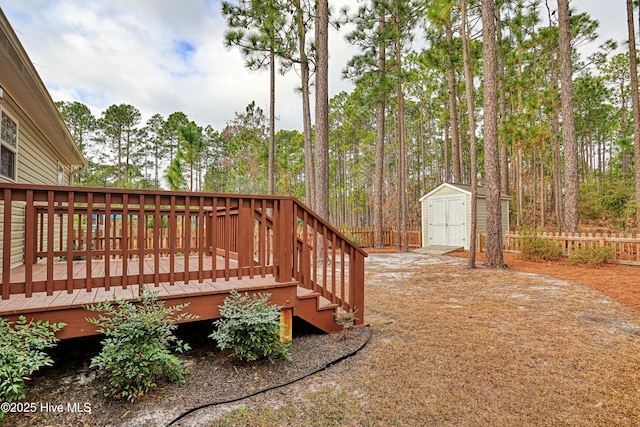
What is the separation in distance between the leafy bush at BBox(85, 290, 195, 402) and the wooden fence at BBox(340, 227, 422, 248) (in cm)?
1269

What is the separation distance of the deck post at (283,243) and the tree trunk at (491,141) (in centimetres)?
701

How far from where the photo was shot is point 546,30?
13492mm

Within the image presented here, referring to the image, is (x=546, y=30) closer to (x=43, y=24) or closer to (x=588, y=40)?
(x=588, y=40)

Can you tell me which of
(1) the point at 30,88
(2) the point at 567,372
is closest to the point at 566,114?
(2) the point at 567,372

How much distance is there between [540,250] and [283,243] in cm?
947

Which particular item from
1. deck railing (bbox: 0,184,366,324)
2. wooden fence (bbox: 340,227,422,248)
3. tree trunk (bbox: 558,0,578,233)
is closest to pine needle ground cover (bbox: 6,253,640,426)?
deck railing (bbox: 0,184,366,324)

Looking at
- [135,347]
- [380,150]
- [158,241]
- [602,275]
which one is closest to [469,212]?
[380,150]

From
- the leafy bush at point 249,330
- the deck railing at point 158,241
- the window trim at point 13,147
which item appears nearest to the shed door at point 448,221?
the deck railing at point 158,241

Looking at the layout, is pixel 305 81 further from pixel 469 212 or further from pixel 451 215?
pixel 469 212

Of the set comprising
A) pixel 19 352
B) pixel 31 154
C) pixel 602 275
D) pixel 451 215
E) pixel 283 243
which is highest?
pixel 31 154

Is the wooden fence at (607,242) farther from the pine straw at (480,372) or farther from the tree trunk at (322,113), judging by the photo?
the tree trunk at (322,113)

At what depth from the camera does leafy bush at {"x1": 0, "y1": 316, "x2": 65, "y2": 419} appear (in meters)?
1.74

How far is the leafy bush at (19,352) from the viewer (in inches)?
68.4

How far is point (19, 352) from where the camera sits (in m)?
1.83
